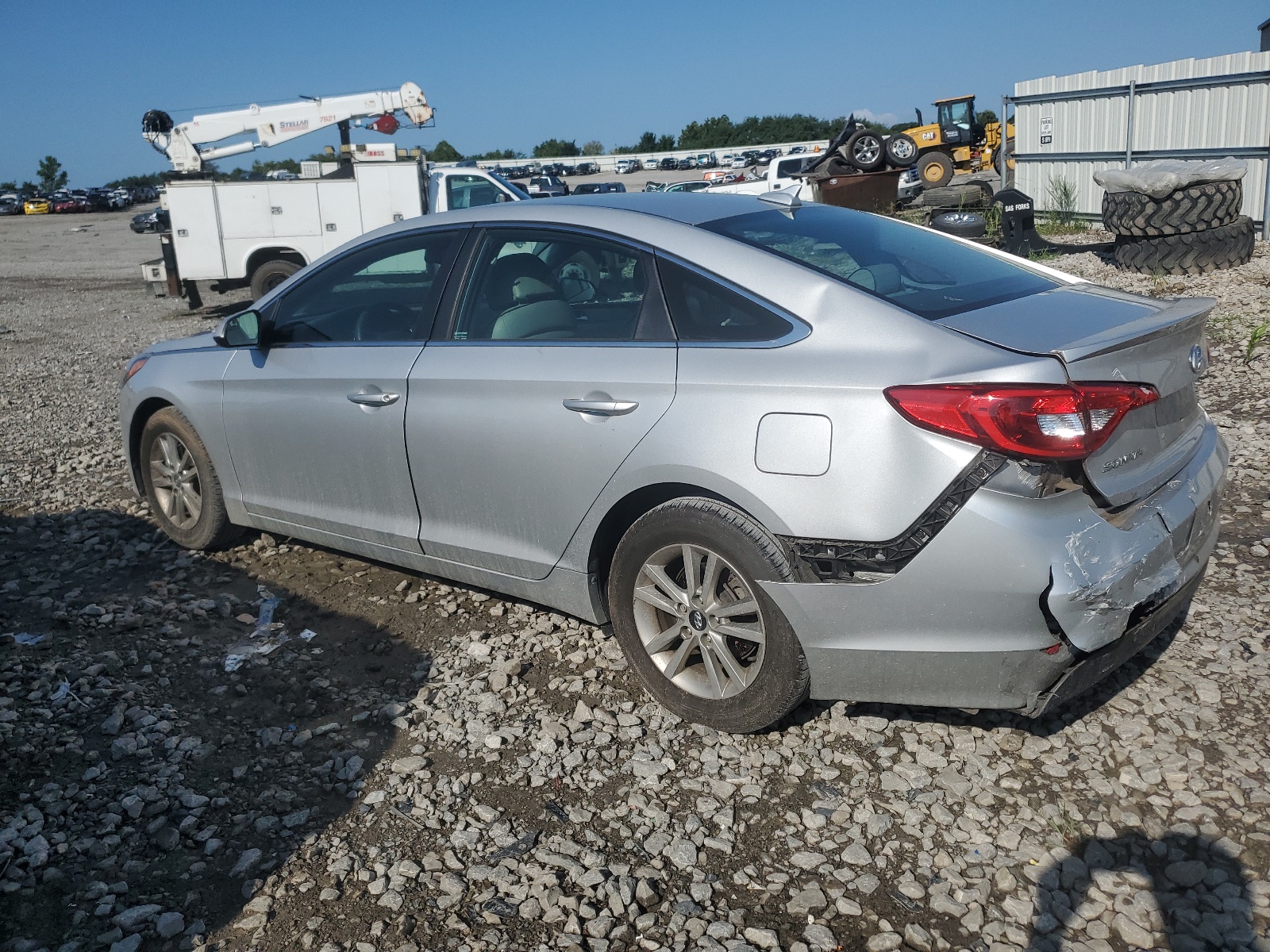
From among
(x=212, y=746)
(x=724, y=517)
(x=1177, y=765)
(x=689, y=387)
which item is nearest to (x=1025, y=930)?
(x=1177, y=765)

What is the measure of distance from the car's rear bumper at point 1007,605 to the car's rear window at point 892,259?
699 millimetres

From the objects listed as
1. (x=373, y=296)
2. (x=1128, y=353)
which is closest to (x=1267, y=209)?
(x=1128, y=353)

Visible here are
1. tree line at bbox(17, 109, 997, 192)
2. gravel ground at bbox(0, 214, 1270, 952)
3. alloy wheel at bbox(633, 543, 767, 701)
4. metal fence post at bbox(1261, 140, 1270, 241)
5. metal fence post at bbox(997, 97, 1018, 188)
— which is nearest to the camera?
gravel ground at bbox(0, 214, 1270, 952)

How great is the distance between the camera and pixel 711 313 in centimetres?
315

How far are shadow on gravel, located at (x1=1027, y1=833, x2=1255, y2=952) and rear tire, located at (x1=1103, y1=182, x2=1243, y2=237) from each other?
9.83m

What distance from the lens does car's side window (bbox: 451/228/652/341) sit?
341 cm

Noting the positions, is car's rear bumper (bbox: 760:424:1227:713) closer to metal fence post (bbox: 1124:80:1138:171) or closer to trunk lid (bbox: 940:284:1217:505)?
trunk lid (bbox: 940:284:1217:505)

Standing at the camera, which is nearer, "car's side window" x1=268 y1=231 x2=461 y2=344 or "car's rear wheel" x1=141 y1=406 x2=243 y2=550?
"car's side window" x1=268 y1=231 x2=461 y2=344

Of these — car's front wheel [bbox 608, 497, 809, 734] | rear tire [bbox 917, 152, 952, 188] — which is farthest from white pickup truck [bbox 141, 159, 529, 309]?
rear tire [bbox 917, 152, 952, 188]

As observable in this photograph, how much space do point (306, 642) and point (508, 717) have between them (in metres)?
1.14

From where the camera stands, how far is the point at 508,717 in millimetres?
3502

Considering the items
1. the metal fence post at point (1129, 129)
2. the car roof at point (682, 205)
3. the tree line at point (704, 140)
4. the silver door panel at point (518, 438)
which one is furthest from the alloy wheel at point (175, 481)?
the tree line at point (704, 140)

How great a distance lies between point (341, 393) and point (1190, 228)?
10025mm

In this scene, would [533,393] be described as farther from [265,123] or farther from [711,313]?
[265,123]
